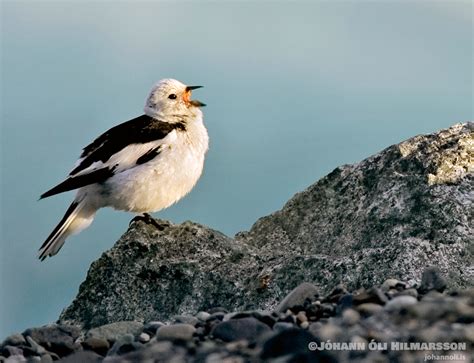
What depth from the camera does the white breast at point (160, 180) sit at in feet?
37.2

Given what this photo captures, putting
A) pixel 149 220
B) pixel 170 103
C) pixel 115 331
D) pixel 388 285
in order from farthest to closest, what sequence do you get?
1. pixel 170 103
2. pixel 149 220
3. pixel 115 331
4. pixel 388 285

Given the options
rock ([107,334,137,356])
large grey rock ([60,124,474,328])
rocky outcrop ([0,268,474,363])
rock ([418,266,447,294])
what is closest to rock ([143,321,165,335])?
rocky outcrop ([0,268,474,363])

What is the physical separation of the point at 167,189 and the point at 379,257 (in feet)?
11.2

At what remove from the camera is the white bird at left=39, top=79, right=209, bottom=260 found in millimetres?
11359

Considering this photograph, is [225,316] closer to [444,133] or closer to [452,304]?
[452,304]

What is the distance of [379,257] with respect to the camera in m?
8.72

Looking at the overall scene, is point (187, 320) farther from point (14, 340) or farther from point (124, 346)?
point (14, 340)

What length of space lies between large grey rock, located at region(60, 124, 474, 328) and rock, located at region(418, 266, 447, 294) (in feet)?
1.86

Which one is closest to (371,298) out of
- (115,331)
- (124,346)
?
(124,346)

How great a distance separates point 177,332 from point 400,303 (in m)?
1.54

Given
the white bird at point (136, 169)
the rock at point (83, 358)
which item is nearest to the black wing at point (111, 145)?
the white bird at point (136, 169)

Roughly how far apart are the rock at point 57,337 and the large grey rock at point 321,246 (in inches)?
47.3

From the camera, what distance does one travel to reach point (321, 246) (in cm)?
943

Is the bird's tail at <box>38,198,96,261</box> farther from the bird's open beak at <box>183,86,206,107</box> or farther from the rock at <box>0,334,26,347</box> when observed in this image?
the rock at <box>0,334,26,347</box>
